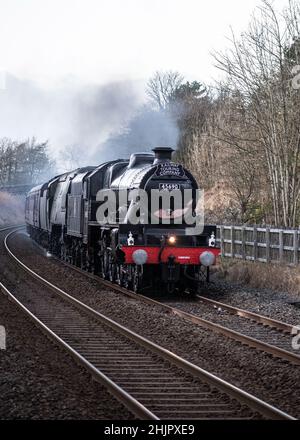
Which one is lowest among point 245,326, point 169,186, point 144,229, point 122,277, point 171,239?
point 245,326

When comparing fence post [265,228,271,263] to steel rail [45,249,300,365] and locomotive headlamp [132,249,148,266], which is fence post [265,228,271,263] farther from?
locomotive headlamp [132,249,148,266]

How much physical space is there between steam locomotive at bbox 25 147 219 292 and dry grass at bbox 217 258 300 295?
3.13 ft

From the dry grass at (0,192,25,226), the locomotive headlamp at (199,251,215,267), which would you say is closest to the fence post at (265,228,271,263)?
the locomotive headlamp at (199,251,215,267)

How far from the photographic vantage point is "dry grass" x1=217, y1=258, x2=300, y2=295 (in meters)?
17.6

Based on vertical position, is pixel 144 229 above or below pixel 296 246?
above

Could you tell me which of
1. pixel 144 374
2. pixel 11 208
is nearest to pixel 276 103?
pixel 144 374

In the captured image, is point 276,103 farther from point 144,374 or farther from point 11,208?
point 11,208

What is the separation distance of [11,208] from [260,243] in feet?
198

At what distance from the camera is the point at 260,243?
22.3 metres

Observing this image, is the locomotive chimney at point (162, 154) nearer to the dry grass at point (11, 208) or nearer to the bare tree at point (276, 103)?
the bare tree at point (276, 103)

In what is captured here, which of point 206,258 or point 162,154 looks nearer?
point 206,258

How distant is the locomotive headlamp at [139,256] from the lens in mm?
16375
